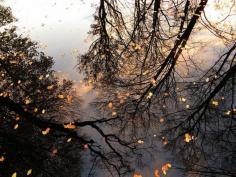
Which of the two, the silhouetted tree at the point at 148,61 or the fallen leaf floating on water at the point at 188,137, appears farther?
the silhouetted tree at the point at 148,61

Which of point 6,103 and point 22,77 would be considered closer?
point 6,103

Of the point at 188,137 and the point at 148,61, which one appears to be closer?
the point at 188,137

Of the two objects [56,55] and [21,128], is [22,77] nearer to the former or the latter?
[21,128]

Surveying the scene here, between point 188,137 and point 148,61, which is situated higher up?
point 148,61

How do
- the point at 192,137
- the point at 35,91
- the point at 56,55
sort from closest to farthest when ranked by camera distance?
the point at 192,137 → the point at 35,91 → the point at 56,55

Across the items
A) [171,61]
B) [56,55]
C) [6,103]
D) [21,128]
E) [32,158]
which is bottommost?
[32,158]

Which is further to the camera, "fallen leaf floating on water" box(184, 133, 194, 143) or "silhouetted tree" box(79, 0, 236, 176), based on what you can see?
"silhouetted tree" box(79, 0, 236, 176)

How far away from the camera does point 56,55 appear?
35719 millimetres

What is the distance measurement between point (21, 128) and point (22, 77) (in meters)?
2.52

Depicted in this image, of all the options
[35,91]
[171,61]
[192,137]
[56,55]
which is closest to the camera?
[192,137]

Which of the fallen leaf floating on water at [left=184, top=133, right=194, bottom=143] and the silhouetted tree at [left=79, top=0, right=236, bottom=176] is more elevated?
the silhouetted tree at [left=79, top=0, right=236, bottom=176]

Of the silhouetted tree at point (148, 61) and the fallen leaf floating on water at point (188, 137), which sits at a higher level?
the silhouetted tree at point (148, 61)

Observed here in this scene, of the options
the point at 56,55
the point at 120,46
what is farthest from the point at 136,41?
the point at 56,55

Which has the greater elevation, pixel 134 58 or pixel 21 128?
pixel 134 58
